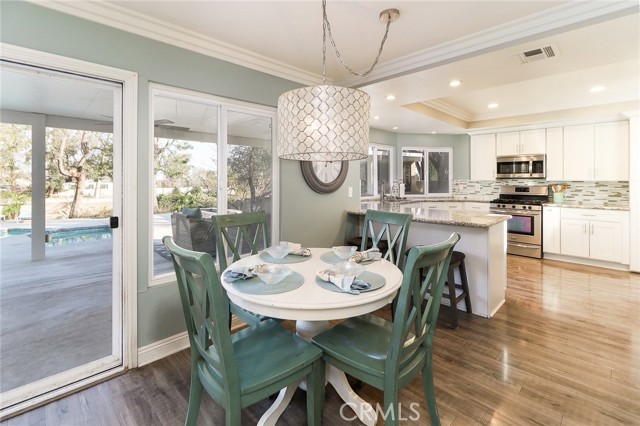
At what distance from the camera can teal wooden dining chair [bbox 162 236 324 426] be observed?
1179 mm

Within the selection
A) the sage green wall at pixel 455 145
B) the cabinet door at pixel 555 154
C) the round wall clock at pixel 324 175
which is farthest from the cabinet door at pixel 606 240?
the round wall clock at pixel 324 175

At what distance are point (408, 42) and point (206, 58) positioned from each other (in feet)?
5.55

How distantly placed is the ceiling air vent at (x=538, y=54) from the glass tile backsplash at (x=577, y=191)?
3.81 m

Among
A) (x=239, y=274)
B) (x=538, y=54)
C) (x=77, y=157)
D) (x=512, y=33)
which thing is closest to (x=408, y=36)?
(x=512, y=33)

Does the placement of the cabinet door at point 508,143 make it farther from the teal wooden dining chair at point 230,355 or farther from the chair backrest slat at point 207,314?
the chair backrest slat at point 207,314

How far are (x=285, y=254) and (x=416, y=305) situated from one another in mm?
997

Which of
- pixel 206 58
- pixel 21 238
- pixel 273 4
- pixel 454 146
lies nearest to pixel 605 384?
pixel 273 4

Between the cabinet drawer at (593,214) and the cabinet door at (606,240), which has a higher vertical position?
the cabinet drawer at (593,214)

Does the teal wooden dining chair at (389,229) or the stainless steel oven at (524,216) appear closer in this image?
the teal wooden dining chair at (389,229)

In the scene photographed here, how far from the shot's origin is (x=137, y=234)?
2.18 meters

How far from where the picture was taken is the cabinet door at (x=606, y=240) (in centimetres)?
438

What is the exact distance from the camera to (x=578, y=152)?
193 inches

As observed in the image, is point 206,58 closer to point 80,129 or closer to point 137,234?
point 80,129

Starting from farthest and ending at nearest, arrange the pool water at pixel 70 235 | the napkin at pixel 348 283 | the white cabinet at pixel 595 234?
the white cabinet at pixel 595 234 < the pool water at pixel 70 235 < the napkin at pixel 348 283
